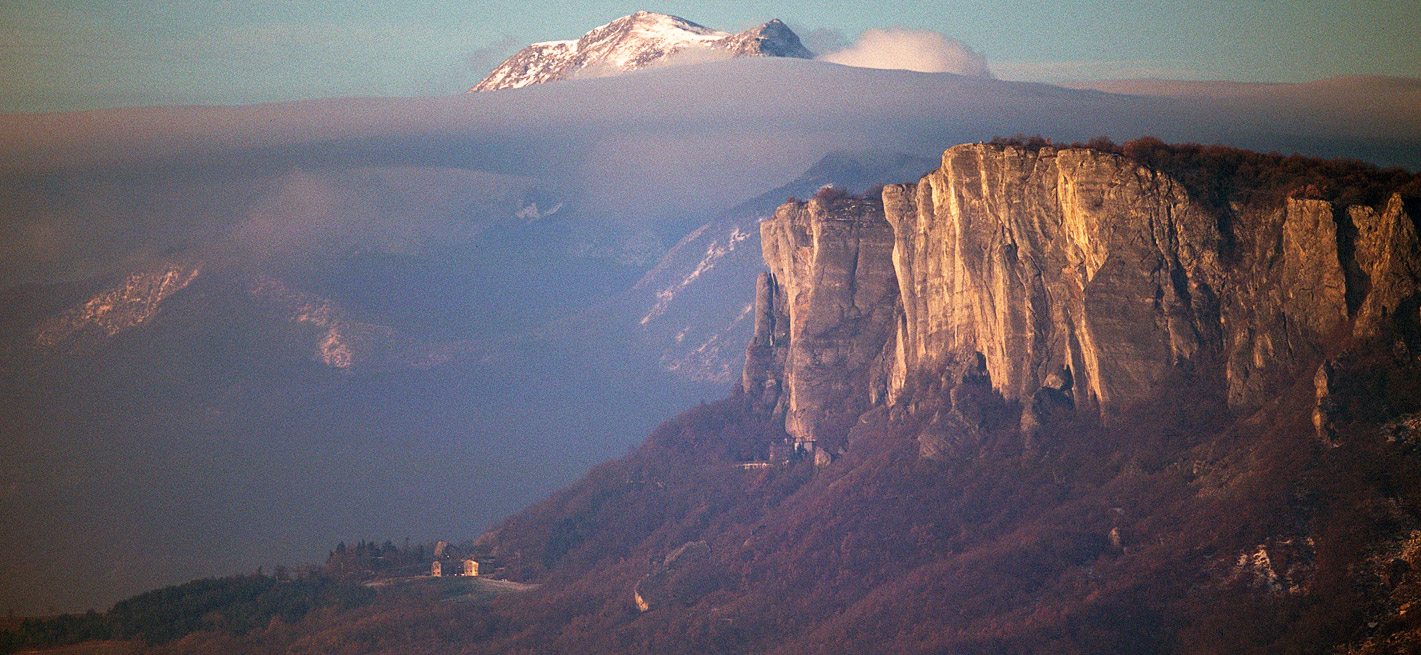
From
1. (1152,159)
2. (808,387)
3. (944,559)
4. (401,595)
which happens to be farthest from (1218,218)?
(401,595)

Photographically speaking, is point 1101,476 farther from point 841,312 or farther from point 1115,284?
point 841,312

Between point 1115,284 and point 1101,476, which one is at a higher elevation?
point 1115,284

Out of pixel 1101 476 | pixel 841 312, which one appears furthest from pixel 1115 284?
pixel 841 312

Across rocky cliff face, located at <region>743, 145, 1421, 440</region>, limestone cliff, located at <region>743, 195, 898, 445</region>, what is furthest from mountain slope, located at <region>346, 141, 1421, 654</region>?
limestone cliff, located at <region>743, 195, 898, 445</region>

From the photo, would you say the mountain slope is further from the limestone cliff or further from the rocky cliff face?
the limestone cliff

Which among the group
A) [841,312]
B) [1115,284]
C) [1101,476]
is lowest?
[1101,476]

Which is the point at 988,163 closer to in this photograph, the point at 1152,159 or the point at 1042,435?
the point at 1152,159

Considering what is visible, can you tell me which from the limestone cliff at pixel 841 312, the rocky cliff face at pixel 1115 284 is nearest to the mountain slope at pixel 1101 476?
the rocky cliff face at pixel 1115 284

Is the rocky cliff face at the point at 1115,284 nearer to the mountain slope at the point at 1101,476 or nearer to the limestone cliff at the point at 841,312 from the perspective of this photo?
the mountain slope at the point at 1101,476

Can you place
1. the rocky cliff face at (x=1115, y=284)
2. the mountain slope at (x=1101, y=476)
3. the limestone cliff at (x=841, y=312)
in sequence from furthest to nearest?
the limestone cliff at (x=841, y=312), the rocky cliff face at (x=1115, y=284), the mountain slope at (x=1101, y=476)

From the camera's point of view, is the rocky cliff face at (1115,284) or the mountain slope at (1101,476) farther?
the rocky cliff face at (1115,284)
